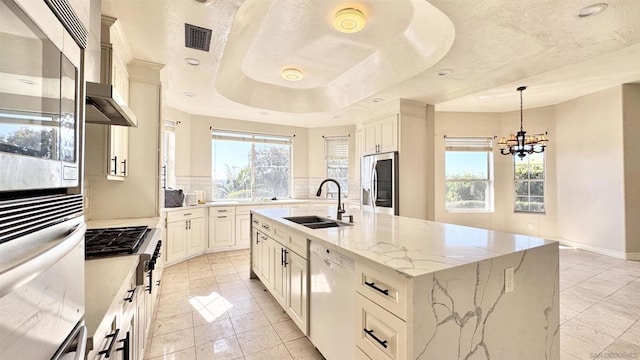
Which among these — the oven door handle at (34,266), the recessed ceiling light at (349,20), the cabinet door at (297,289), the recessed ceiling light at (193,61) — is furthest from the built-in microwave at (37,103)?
the recessed ceiling light at (193,61)

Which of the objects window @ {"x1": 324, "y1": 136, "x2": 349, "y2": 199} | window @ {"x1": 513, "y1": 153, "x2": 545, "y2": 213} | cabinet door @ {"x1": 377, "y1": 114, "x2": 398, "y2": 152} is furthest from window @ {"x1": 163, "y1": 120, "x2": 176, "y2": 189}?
window @ {"x1": 513, "y1": 153, "x2": 545, "y2": 213}

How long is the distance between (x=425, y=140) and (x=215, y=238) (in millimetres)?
3967

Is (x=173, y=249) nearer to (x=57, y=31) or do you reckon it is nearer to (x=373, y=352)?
(x=373, y=352)

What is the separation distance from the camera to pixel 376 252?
4.84 feet

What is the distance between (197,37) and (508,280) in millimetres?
2934

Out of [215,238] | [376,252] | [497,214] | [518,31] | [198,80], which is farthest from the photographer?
[497,214]

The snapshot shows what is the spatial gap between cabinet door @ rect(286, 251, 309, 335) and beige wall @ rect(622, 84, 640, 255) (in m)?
5.44

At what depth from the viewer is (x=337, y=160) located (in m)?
6.31

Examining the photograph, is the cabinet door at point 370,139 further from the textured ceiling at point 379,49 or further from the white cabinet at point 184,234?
the white cabinet at point 184,234

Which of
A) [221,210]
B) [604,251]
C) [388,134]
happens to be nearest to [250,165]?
[221,210]

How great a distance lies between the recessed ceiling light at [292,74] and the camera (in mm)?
3565

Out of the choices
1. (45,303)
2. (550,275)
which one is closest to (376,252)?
(550,275)

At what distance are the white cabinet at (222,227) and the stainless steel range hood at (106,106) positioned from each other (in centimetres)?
324

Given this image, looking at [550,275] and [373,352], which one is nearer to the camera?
[373,352]
